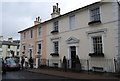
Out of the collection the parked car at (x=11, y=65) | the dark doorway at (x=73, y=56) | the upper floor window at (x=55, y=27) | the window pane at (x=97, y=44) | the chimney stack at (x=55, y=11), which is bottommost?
the parked car at (x=11, y=65)

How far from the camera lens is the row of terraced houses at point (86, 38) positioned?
45.8 feet

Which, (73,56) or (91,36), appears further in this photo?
(73,56)

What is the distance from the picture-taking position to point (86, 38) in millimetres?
16312

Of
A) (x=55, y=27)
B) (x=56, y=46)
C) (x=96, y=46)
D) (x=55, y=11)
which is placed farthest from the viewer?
(x=55, y=11)

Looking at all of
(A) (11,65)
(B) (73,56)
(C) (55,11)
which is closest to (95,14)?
(B) (73,56)

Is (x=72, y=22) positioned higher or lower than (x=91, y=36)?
higher

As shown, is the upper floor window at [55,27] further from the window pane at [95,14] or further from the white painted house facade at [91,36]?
the window pane at [95,14]

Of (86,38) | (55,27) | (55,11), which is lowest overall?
(86,38)

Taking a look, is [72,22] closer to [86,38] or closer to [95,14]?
[86,38]

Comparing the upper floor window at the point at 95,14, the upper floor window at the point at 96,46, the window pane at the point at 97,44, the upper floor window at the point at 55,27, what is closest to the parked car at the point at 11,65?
the upper floor window at the point at 55,27

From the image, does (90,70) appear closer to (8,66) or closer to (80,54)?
(80,54)

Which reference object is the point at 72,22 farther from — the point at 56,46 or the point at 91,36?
the point at 56,46

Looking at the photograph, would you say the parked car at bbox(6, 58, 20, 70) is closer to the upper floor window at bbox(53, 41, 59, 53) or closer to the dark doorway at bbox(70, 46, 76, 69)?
the upper floor window at bbox(53, 41, 59, 53)

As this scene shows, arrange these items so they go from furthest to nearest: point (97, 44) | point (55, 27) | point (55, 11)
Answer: point (55, 11)
point (55, 27)
point (97, 44)
